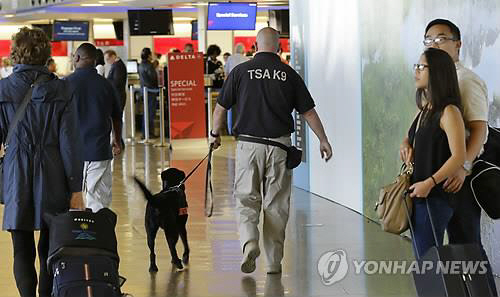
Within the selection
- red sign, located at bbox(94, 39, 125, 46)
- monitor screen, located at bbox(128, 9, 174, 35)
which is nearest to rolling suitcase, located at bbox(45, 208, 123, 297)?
monitor screen, located at bbox(128, 9, 174, 35)

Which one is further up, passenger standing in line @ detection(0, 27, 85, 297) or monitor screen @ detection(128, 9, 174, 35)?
monitor screen @ detection(128, 9, 174, 35)

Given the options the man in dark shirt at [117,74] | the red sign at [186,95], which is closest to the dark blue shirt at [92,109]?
the man in dark shirt at [117,74]

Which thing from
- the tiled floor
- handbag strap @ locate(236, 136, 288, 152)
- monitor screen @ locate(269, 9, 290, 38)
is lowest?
the tiled floor

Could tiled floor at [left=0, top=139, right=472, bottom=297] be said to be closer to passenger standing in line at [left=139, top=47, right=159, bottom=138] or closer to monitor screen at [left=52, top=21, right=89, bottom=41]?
passenger standing in line at [left=139, top=47, right=159, bottom=138]

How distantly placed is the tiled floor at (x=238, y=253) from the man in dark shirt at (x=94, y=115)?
0.74 meters

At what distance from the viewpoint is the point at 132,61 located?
25.2 metres

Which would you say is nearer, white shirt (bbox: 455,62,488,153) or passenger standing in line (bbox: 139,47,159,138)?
white shirt (bbox: 455,62,488,153)

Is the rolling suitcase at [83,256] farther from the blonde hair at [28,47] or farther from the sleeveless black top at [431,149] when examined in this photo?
the sleeveless black top at [431,149]

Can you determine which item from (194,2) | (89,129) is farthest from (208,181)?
(194,2)

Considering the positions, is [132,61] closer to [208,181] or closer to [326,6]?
[326,6]

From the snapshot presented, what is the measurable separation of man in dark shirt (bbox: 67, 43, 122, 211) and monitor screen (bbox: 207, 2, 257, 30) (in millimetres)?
13454

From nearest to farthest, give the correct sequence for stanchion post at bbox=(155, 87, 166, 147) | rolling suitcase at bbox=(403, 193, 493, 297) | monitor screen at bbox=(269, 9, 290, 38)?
rolling suitcase at bbox=(403, 193, 493, 297) < stanchion post at bbox=(155, 87, 166, 147) < monitor screen at bbox=(269, 9, 290, 38)

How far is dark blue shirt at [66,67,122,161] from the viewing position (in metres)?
7.51

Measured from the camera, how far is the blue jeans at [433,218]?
188 inches
